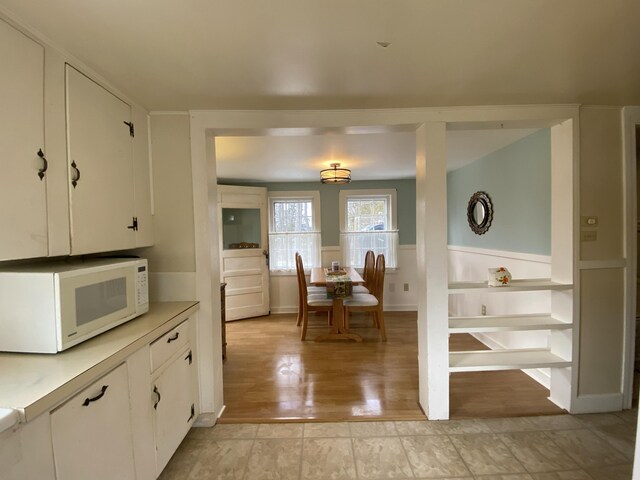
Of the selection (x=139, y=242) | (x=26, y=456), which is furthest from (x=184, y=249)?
(x=26, y=456)

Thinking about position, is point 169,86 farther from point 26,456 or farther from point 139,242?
point 26,456

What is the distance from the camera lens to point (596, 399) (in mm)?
1943

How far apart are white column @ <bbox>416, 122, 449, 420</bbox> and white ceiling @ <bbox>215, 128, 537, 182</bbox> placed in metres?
0.48

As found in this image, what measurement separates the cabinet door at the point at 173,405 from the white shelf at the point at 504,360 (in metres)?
1.68

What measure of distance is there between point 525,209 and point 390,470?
2.40 metres

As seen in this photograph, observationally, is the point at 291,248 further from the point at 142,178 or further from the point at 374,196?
the point at 142,178

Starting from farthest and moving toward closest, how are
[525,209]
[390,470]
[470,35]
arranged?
[525,209] → [390,470] → [470,35]

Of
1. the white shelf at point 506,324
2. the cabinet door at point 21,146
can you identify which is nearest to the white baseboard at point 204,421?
the cabinet door at point 21,146

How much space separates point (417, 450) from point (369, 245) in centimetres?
319

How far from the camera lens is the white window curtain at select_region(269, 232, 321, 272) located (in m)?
4.62

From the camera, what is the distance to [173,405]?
5.08 ft

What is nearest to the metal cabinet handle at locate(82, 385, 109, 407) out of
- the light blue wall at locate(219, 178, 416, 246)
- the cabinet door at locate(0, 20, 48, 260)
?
the cabinet door at locate(0, 20, 48, 260)

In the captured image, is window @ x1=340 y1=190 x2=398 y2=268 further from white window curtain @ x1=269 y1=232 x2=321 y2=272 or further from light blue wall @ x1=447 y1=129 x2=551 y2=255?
light blue wall @ x1=447 y1=129 x2=551 y2=255

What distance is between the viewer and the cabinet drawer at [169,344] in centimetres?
140
